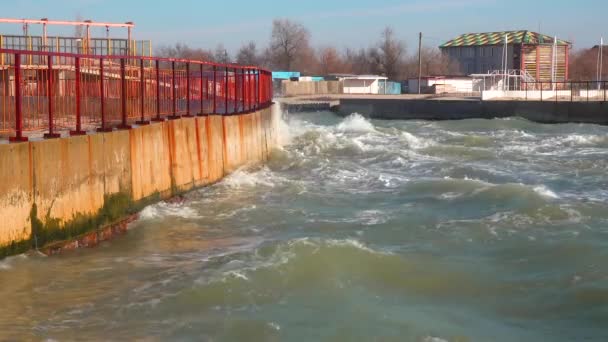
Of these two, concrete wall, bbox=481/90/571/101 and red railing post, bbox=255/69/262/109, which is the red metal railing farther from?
concrete wall, bbox=481/90/571/101

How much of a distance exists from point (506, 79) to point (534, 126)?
18674 millimetres

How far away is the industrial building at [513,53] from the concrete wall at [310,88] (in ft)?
49.1

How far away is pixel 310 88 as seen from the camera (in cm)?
7925

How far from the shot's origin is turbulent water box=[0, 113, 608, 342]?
8180 millimetres

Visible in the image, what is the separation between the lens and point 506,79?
197ft

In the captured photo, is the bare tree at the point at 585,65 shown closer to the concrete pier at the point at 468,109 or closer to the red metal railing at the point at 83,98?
the concrete pier at the point at 468,109

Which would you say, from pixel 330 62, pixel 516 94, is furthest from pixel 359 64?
pixel 516 94

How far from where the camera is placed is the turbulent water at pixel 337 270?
8.18 meters

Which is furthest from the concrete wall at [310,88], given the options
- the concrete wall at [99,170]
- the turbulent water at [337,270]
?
the turbulent water at [337,270]

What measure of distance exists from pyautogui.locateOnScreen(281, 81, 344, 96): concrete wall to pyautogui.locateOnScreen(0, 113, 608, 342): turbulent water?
192 ft

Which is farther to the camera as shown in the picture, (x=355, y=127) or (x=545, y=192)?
(x=355, y=127)

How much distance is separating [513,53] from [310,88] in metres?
25.2

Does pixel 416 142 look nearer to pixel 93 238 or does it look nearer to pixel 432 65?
pixel 93 238

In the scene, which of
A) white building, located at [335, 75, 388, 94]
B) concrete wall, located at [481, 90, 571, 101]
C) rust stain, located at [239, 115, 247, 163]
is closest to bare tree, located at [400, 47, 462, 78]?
white building, located at [335, 75, 388, 94]
